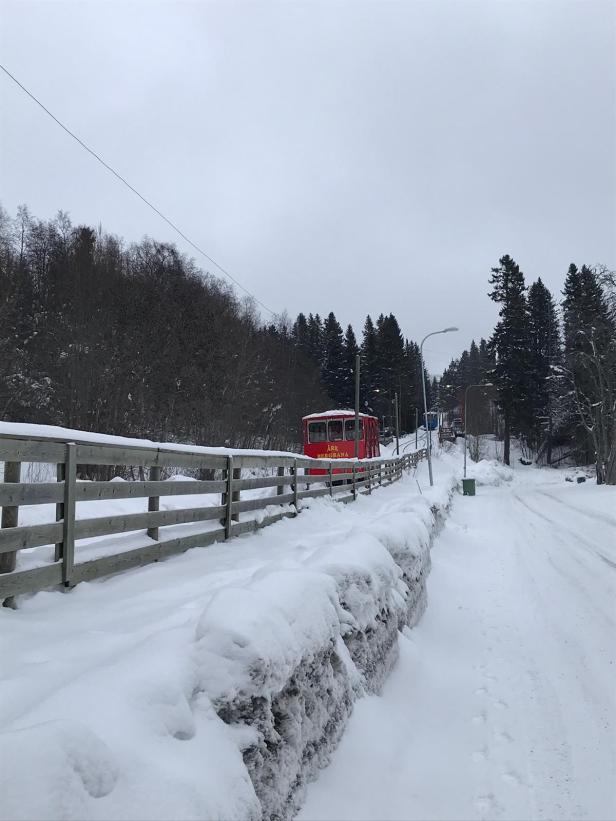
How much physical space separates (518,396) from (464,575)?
190ft

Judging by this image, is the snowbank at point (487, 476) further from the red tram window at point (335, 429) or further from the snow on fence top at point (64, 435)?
the snow on fence top at point (64, 435)

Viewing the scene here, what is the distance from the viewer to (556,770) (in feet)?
10.9

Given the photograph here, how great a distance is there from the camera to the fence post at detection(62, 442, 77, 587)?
3.82m

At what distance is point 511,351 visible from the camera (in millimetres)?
64000

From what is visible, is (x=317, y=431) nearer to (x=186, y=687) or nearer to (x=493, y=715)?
(x=493, y=715)

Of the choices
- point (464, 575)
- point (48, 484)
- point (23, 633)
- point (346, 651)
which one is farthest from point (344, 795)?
point (464, 575)

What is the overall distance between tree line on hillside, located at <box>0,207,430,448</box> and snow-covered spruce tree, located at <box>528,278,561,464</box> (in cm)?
2882

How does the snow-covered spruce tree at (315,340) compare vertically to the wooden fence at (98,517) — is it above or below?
above

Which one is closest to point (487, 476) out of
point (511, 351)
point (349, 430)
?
point (349, 430)

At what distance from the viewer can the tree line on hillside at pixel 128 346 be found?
2762cm

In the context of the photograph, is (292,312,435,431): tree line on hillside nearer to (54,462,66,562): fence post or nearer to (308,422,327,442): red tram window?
(308,422,327,442): red tram window

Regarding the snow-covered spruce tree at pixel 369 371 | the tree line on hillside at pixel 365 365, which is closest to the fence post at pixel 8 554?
the tree line on hillside at pixel 365 365

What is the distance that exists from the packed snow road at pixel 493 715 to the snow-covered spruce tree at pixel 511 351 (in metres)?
55.8

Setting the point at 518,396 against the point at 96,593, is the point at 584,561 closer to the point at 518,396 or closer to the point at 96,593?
the point at 96,593
